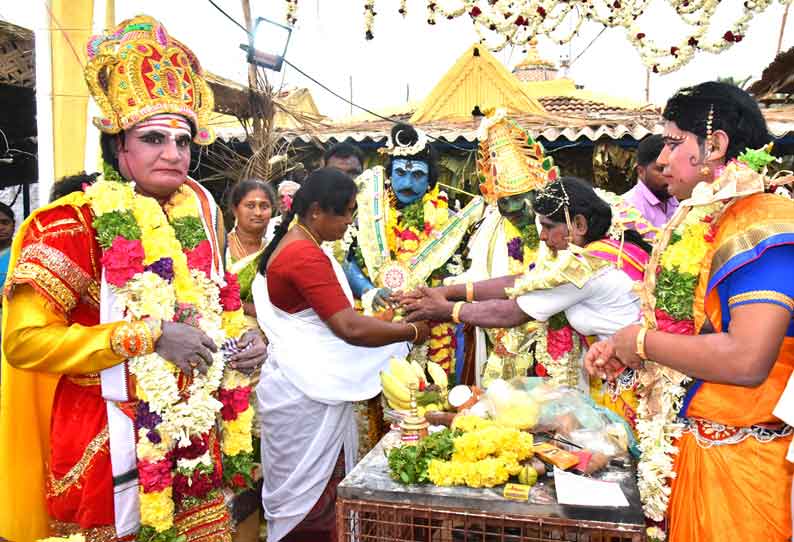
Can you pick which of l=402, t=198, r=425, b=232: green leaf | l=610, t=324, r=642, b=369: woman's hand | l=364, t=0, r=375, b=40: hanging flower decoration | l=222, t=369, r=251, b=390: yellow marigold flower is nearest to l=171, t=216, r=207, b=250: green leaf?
l=222, t=369, r=251, b=390: yellow marigold flower

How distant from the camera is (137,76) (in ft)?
8.38

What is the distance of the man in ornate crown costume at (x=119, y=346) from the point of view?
2.32 meters

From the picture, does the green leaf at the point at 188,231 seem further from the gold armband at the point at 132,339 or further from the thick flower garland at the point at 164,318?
the gold armband at the point at 132,339

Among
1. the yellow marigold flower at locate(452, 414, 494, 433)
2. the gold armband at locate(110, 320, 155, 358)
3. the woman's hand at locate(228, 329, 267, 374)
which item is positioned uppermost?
the gold armband at locate(110, 320, 155, 358)

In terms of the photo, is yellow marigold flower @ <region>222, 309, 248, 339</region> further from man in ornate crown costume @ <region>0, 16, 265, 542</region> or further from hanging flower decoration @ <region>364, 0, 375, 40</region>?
hanging flower decoration @ <region>364, 0, 375, 40</region>

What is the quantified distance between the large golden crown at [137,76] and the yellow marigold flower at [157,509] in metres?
1.44

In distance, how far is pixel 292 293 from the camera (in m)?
3.45

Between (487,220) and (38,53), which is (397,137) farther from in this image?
(38,53)

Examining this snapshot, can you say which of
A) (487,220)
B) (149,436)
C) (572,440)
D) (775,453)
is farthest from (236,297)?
(487,220)

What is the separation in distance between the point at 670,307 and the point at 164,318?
1.89 metres

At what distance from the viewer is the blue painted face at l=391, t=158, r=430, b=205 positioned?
4.79 meters

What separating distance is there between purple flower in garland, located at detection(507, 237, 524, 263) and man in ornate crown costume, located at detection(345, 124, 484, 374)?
15.0 inches

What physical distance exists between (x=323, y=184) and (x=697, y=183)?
1.94m

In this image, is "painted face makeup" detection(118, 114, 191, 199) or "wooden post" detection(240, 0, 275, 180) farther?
"wooden post" detection(240, 0, 275, 180)
